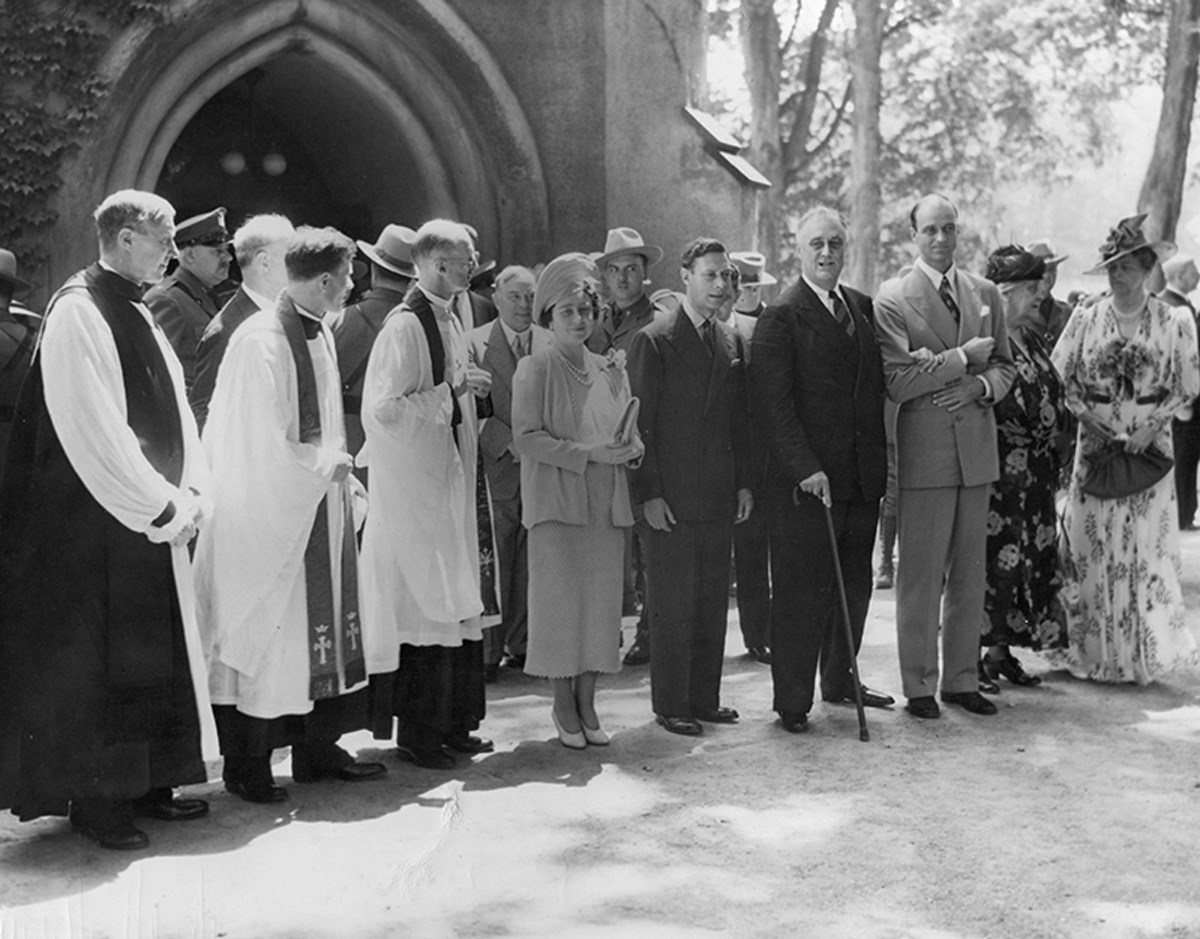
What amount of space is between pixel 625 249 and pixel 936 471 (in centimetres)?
245

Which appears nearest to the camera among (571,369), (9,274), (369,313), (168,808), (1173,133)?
(168,808)

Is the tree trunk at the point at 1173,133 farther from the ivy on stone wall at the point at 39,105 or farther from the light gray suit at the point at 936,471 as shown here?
the ivy on stone wall at the point at 39,105

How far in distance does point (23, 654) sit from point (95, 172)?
4604mm

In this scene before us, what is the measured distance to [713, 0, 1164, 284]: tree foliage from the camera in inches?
885

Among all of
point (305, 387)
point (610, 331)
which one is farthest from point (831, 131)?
point (305, 387)

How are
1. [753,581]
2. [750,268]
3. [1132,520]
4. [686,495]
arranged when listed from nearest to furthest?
[686,495] → [1132,520] → [753,581] → [750,268]

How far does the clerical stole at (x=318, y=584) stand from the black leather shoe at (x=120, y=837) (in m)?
0.80

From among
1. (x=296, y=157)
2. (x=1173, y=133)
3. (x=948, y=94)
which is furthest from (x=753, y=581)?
(x=948, y=94)

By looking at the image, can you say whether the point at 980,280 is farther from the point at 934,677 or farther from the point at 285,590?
the point at 285,590

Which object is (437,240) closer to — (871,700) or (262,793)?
(262,793)

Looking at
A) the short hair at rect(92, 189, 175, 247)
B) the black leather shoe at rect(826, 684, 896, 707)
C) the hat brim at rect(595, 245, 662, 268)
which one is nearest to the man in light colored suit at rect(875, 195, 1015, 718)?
the black leather shoe at rect(826, 684, 896, 707)

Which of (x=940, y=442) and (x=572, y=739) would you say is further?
(x=940, y=442)

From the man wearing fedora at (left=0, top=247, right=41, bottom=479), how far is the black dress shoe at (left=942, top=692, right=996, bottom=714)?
4.17 metres

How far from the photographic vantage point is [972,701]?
23.4ft
